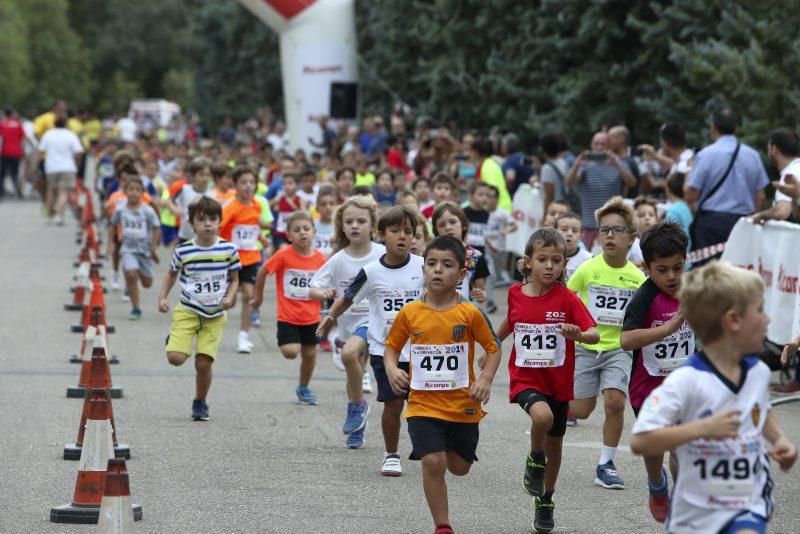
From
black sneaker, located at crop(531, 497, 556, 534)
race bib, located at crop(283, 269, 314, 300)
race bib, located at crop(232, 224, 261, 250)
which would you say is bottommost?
black sneaker, located at crop(531, 497, 556, 534)

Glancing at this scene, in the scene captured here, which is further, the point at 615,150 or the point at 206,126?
the point at 206,126

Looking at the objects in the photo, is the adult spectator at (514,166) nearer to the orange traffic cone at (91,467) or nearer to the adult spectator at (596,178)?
the adult spectator at (596,178)

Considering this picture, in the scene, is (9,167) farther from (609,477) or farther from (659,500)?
(659,500)

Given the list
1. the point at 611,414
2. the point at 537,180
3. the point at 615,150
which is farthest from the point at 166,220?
the point at 611,414

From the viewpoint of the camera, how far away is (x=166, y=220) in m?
19.4

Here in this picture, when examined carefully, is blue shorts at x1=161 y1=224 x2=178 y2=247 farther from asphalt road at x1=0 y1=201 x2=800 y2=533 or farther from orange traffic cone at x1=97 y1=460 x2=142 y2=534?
orange traffic cone at x1=97 y1=460 x2=142 y2=534

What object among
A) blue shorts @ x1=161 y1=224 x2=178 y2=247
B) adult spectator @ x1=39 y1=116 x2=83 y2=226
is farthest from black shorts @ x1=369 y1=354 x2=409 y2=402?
adult spectator @ x1=39 y1=116 x2=83 y2=226

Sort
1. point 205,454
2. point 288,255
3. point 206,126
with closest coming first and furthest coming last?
1. point 205,454
2. point 288,255
3. point 206,126

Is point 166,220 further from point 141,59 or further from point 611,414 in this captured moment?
point 141,59

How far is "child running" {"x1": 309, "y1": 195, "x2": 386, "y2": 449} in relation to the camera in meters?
9.90

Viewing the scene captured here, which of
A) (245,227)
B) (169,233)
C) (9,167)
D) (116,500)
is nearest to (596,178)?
(245,227)

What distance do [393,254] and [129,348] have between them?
6.25 m

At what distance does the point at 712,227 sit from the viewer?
13.4 meters

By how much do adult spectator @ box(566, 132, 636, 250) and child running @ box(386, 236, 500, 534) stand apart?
807cm
